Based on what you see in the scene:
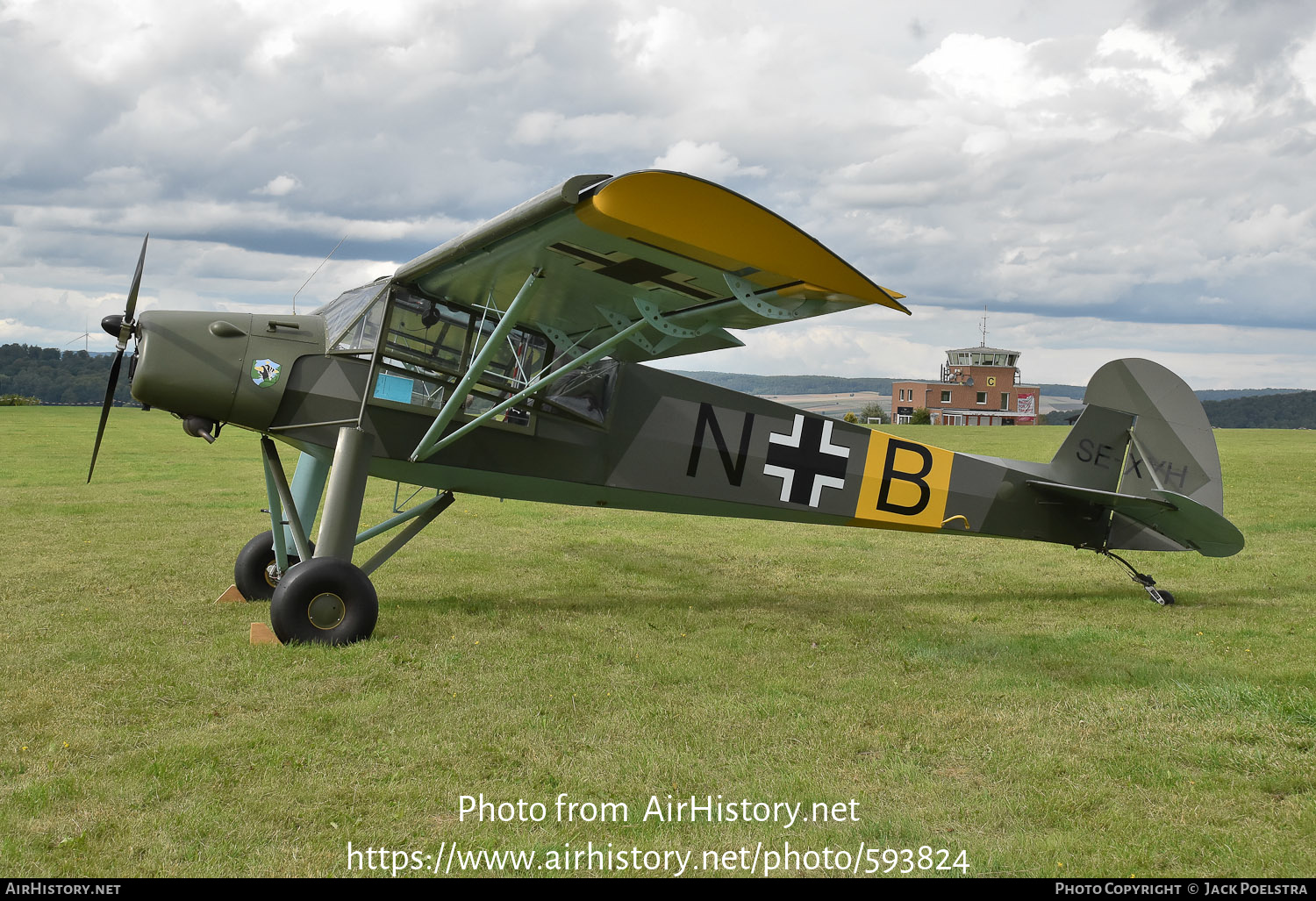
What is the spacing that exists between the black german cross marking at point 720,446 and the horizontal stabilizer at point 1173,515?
3.28 meters

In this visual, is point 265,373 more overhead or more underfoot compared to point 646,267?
more underfoot

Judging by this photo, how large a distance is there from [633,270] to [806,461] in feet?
9.77

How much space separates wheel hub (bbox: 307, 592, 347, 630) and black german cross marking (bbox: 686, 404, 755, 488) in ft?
10.3

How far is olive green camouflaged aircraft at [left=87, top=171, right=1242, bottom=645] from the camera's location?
18.3 ft

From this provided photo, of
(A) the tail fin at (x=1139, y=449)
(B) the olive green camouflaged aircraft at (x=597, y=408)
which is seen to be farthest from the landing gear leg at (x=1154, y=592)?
(A) the tail fin at (x=1139, y=449)

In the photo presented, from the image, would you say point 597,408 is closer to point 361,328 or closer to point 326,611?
point 361,328

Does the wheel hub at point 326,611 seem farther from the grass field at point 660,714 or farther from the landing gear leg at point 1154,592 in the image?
the landing gear leg at point 1154,592

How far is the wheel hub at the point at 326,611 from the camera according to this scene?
629 cm

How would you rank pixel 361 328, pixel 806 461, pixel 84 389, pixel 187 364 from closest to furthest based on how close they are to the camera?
1. pixel 187 364
2. pixel 361 328
3. pixel 806 461
4. pixel 84 389

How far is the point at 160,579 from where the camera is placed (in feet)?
29.0

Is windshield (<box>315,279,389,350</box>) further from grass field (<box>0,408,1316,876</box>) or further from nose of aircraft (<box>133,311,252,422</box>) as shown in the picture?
grass field (<box>0,408,1316,876</box>)

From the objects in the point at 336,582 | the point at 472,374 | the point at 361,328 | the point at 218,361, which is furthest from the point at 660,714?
the point at 218,361

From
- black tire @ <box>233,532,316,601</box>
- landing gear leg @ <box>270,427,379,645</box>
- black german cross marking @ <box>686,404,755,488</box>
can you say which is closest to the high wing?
black german cross marking @ <box>686,404,755,488</box>

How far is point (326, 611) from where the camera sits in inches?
249
